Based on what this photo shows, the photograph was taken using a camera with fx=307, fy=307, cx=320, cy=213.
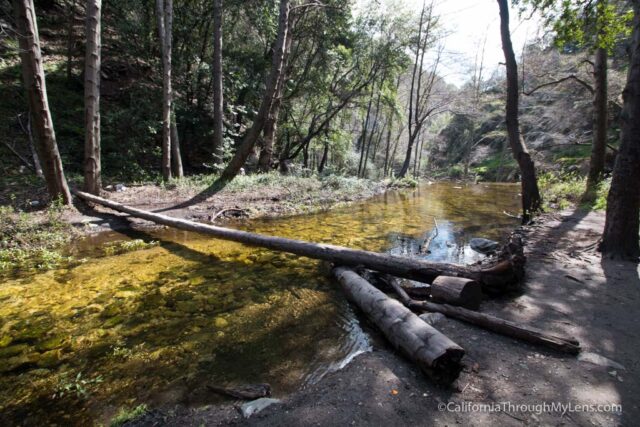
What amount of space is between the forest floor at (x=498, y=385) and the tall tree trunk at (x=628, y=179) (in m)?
1.58

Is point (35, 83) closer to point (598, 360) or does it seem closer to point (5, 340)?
point (5, 340)

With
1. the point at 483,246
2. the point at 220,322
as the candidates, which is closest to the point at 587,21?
the point at 483,246

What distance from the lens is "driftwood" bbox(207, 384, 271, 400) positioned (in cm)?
274

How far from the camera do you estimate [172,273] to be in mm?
5562

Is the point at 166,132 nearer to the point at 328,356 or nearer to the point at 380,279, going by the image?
the point at 380,279

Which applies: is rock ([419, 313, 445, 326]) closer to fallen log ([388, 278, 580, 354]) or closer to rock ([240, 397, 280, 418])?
fallen log ([388, 278, 580, 354])

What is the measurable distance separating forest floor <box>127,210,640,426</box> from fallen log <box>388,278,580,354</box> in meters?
0.07

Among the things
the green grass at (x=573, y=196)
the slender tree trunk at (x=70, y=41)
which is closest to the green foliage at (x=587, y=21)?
the green grass at (x=573, y=196)

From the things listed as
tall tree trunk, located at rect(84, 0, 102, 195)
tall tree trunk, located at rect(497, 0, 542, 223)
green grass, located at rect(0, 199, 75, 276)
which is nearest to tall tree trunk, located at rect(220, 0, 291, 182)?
tall tree trunk, located at rect(84, 0, 102, 195)

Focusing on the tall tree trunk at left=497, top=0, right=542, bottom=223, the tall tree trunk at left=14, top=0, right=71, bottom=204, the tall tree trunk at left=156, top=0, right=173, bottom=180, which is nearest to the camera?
the tall tree trunk at left=14, top=0, right=71, bottom=204

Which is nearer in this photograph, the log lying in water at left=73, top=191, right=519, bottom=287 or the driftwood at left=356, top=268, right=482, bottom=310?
the driftwood at left=356, top=268, right=482, bottom=310

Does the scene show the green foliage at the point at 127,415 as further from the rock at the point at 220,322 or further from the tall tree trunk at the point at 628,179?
the tall tree trunk at the point at 628,179

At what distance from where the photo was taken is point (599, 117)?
32.3 ft

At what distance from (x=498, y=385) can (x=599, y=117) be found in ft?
37.1
